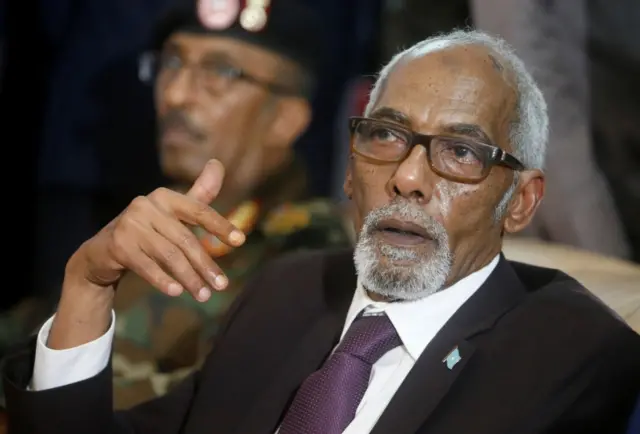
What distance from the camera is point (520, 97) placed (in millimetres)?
1270

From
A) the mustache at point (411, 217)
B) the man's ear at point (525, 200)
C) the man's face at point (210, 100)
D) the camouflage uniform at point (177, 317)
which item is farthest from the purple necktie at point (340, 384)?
the man's face at point (210, 100)

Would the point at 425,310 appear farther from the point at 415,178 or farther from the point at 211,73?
the point at 211,73

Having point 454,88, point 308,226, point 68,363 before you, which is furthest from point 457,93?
point 308,226

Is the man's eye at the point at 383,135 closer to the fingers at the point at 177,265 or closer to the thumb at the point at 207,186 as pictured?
the thumb at the point at 207,186

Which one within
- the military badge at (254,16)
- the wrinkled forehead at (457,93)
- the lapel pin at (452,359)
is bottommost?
the lapel pin at (452,359)

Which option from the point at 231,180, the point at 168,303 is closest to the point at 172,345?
the point at 168,303

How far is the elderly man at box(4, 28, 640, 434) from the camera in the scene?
1104 millimetres

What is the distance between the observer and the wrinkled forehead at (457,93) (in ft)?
4.03

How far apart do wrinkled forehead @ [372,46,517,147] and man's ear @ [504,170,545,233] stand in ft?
0.28

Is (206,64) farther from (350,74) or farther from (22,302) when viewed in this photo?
(22,302)

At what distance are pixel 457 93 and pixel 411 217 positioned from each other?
0.21 meters

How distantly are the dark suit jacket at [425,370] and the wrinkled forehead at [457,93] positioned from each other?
0.82ft

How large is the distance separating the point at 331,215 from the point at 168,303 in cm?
47

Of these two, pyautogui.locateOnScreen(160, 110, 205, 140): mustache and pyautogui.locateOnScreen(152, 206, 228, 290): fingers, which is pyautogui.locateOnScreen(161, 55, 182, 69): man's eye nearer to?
pyautogui.locateOnScreen(160, 110, 205, 140): mustache
